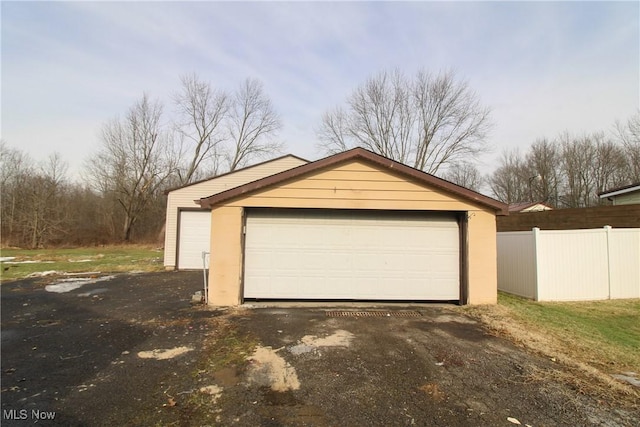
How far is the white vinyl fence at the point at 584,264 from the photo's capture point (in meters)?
8.54

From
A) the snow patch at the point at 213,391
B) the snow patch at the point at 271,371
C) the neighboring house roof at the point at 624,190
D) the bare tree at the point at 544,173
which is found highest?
the bare tree at the point at 544,173

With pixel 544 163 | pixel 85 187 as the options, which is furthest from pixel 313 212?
pixel 544 163

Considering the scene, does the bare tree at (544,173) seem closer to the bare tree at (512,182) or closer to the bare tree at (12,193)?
the bare tree at (512,182)

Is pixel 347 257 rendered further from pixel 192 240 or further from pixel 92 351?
pixel 192 240

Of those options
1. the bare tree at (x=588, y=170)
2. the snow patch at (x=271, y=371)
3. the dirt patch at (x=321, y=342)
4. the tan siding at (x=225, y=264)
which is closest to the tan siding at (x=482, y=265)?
the dirt patch at (x=321, y=342)

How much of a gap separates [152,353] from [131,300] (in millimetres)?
4517

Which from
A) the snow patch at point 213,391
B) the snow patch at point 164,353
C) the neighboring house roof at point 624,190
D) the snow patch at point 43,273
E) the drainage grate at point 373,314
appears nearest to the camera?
the snow patch at point 213,391

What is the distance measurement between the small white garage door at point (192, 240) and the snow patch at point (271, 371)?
35.3ft

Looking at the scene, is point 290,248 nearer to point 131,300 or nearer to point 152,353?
point 152,353

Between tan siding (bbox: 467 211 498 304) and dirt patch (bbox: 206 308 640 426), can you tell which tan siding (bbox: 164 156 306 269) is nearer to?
tan siding (bbox: 467 211 498 304)

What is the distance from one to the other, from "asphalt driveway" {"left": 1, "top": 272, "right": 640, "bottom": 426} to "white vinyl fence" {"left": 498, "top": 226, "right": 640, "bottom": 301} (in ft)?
11.0

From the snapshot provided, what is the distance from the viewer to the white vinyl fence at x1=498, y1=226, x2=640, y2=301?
8.54 m

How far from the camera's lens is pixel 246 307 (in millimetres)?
7578

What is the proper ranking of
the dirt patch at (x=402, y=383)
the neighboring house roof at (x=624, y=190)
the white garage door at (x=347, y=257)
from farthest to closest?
the neighboring house roof at (x=624, y=190) < the white garage door at (x=347, y=257) < the dirt patch at (x=402, y=383)
